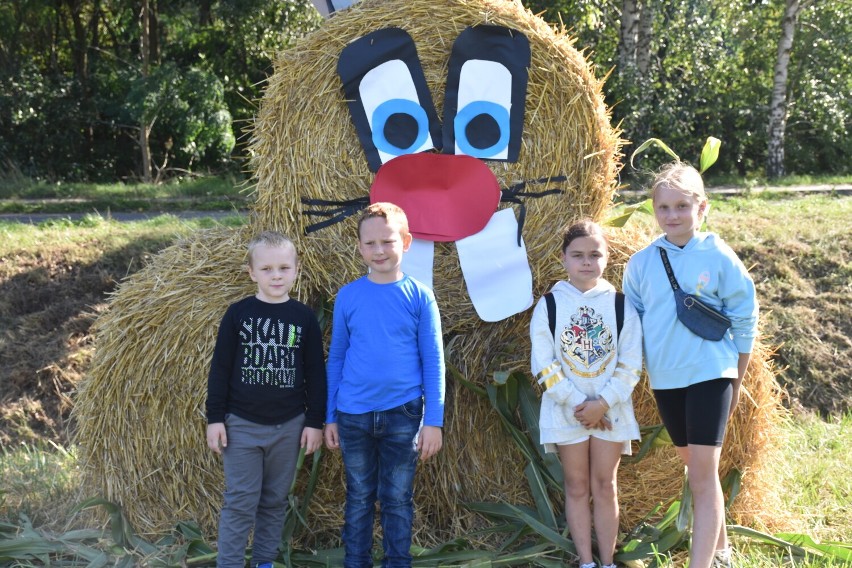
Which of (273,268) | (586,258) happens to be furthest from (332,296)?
(586,258)

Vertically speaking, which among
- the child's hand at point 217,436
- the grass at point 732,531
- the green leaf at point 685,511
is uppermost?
the child's hand at point 217,436

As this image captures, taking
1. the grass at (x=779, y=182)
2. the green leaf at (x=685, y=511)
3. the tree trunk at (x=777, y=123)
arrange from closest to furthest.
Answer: the green leaf at (x=685, y=511)
the grass at (x=779, y=182)
the tree trunk at (x=777, y=123)

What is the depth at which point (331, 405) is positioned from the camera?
2.94m

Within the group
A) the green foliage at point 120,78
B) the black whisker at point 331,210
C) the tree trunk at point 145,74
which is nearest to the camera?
the black whisker at point 331,210

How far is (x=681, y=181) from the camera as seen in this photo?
2910 millimetres

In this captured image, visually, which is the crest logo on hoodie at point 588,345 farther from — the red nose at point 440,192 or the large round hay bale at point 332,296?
the red nose at point 440,192

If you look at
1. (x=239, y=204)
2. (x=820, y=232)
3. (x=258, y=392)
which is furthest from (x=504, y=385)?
(x=239, y=204)

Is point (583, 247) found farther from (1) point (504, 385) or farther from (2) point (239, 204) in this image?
(2) point (239, 204)

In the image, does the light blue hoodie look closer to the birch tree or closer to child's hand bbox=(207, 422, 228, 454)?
child's hand bbox=(207, 422, 228, 454)

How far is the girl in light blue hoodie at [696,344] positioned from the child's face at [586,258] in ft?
0.54

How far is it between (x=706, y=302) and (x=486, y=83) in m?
1.30

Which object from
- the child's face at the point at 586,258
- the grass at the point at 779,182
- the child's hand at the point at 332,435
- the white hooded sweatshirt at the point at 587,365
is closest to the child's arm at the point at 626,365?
the white hooded sweatshirt at the point at 587,365

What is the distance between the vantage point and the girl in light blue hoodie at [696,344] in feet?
9.25

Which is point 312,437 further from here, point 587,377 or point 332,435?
point 587,377
